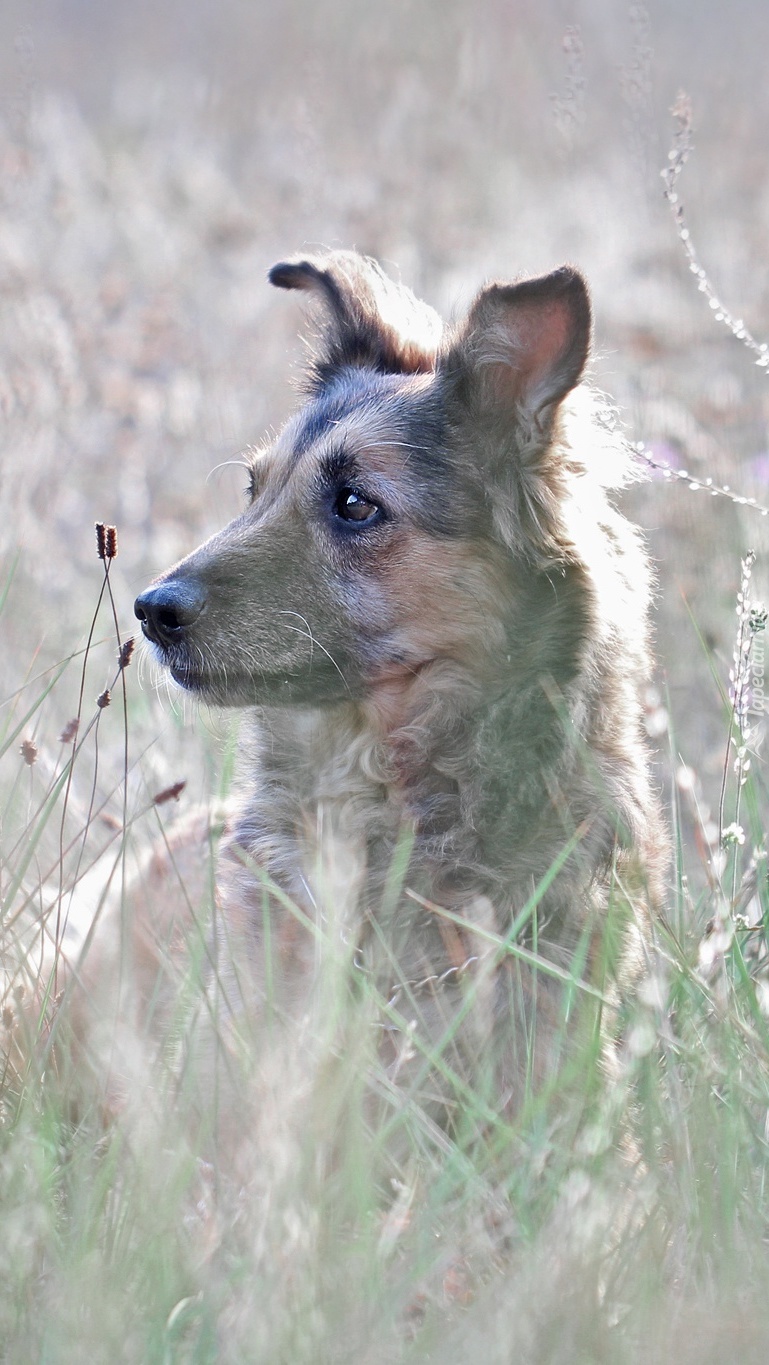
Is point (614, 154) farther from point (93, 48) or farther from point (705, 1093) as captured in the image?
point (705, 1093)

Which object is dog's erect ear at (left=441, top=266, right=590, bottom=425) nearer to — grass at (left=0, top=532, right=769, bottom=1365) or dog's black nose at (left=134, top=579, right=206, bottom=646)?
dog's black nose at (left=134, top=579, right=206, bottom=646)

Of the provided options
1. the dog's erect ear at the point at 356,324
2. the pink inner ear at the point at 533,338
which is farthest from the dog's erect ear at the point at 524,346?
the dog's erect ear at the point at 356,324

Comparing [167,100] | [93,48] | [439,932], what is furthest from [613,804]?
[93,48]

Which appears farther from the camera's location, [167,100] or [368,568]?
[167,100]

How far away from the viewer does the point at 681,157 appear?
2992 mm

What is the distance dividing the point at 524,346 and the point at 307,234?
5.04m

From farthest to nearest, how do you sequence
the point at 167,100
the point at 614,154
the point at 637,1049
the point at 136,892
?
the point at 167,100, the point at 614,154, the point at 136,892, the point at 637,1049

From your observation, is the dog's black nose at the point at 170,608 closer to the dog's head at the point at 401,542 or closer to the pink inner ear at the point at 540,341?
the dog's head at the point at 401,542

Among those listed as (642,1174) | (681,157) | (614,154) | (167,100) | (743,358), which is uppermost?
(167,100)

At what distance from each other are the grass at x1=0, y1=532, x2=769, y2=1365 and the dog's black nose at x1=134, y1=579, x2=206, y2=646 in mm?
713

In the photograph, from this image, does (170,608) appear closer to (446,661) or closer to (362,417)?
(446,661)

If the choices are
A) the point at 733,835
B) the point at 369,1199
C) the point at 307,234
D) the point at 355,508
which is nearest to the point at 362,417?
the point at 355,508

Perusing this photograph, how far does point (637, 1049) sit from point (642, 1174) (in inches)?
8.7

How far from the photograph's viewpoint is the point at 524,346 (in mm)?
2982
